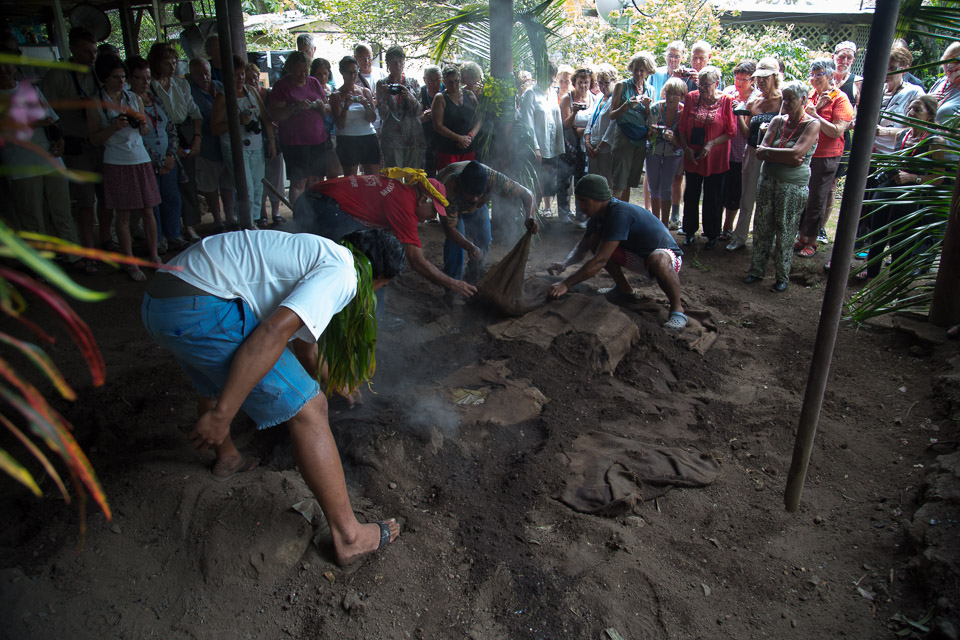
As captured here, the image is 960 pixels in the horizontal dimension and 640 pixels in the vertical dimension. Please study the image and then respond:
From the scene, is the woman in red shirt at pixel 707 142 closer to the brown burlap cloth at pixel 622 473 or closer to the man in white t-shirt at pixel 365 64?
the man in white t-shirt at pixel 365 64

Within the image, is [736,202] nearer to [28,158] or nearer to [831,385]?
[831,385]

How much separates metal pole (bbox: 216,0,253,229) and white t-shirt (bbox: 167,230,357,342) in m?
2.63

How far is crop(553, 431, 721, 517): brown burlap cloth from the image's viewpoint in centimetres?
299

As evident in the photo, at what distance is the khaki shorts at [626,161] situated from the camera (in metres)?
6.97

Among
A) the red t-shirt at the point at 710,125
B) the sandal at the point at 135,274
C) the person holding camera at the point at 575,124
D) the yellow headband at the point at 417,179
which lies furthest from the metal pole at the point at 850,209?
the person holding camera at the point at 575,124

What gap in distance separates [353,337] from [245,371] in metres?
0.82

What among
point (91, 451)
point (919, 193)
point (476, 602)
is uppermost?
point (919, 193)

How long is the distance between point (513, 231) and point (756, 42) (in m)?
8.46

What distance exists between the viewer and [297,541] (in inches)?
102

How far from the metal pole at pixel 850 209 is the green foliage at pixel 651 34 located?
1039cm

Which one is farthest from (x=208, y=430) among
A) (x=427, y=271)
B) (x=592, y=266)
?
(x=592, y=266)

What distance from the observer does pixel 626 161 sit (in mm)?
7039

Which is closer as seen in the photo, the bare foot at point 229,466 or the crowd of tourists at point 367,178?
the crowd of tourists at point 367,178

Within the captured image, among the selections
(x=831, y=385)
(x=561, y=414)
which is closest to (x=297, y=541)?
(x=561, y=414)
